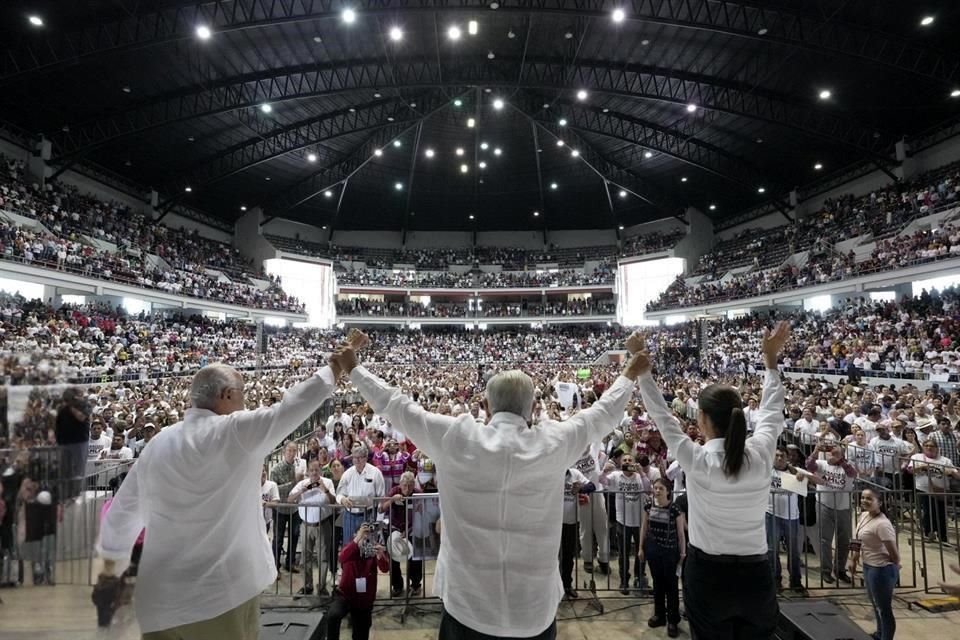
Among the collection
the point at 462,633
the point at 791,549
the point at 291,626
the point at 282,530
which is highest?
the point at 462,633

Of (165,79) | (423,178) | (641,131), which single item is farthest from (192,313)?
(641,131)

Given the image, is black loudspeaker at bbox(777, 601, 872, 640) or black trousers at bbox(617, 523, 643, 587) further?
black trousers at bbox(617, 523, 643, 587)

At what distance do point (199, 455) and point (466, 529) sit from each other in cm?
115

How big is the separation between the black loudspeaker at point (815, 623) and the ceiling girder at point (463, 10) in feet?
55.9

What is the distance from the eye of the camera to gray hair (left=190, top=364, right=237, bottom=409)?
6.91ft

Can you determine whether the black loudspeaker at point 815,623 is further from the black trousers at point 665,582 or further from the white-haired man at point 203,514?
the white-haired man at point 203,514

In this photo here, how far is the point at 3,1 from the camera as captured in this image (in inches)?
575

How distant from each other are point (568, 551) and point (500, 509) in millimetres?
4192

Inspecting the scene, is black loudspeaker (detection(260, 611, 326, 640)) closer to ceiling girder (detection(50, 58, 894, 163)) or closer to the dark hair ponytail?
the dark hair ponytail

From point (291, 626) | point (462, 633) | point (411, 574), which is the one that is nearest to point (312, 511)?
point (411, 574)

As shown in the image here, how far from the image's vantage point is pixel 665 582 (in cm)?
473

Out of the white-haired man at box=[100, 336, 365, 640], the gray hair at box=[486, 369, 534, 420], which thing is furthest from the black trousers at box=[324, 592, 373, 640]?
the gray hair at box=[486, 369, 534, 420]

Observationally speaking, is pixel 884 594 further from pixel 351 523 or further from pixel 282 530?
pixel 282 530

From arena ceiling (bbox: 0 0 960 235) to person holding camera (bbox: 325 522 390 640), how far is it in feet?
54.4
